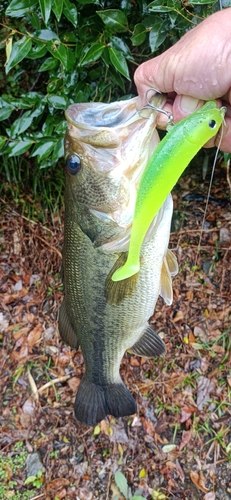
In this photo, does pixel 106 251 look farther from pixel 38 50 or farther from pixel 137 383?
pixel 137 383

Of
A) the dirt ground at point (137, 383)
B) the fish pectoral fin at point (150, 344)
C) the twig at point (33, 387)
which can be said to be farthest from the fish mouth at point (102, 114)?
the twig at point (33, 387)

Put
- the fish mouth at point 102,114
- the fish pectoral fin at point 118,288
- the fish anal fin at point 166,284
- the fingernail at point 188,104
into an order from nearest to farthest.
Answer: the fingernail at point 188,104
the fish mouth at point 102,114
the fish pectoral fin at point 118,288
the fish anal fin at point 166,284

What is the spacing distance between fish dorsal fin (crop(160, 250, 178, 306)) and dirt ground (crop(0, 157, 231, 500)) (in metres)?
1.30

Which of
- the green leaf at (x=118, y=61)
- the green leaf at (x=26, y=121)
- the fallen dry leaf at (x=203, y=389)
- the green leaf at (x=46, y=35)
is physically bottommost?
the fallen dry leaf at (x=203, y=389)

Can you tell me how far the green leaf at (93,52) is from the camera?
5.89ft

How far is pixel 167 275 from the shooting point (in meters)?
1.79

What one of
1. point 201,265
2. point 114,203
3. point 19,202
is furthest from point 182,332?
point 114,203

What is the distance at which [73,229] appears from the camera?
170cm

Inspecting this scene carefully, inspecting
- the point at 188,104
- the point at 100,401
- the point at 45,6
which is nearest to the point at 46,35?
the point at 45,6

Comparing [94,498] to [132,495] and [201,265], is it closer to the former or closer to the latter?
[132,495]

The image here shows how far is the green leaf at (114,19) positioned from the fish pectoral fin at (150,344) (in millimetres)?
1299

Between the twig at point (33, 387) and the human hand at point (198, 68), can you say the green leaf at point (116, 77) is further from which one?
the twig at point (33, 387)

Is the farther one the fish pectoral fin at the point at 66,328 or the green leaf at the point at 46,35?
the fish pectoral fin at the point at 66,328

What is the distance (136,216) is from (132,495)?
2344 mm
